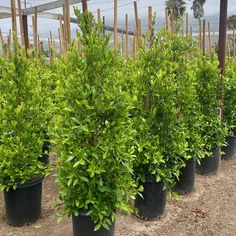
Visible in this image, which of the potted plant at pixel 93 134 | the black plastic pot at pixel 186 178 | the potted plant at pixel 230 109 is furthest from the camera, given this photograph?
the potted plant at pixel 230 109

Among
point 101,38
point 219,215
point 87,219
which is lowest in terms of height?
point 219,215

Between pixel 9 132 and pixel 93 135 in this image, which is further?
pixel 9 132

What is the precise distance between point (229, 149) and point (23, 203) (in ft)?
10.9

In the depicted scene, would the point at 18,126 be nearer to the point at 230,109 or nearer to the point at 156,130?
the point at 156,130

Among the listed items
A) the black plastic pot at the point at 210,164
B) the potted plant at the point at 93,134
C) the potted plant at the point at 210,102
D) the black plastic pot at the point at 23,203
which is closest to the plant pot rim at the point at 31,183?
the black plastic pot at the point at 23,203

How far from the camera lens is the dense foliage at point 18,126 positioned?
2.96 metres

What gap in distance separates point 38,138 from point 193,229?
175 cm

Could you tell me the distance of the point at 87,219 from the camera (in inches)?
101

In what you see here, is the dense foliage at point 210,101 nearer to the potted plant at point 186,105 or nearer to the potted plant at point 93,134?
the potted plant at point 186,105

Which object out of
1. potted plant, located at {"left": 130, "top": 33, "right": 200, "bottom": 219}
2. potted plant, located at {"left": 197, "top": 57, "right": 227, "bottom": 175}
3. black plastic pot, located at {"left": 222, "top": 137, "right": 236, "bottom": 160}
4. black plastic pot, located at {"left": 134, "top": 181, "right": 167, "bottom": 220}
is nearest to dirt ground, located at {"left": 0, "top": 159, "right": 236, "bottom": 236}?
black plastic pot, located at {"left": 134, "top": 181, "right": 167, "bottom": 220}

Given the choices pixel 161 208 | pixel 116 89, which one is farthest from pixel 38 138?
pixel 161 208

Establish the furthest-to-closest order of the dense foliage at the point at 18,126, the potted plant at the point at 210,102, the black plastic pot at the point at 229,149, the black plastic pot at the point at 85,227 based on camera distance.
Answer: the black plastic pot at the point at 229,149 < the potted plant at the point at 210,102 < the dense foliage at the point at 18,126 < the black plastic pot at the point at 85,227

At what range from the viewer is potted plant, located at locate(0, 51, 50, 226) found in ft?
9.75

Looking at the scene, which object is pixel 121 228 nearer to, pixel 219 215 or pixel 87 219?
pixel 87 219
